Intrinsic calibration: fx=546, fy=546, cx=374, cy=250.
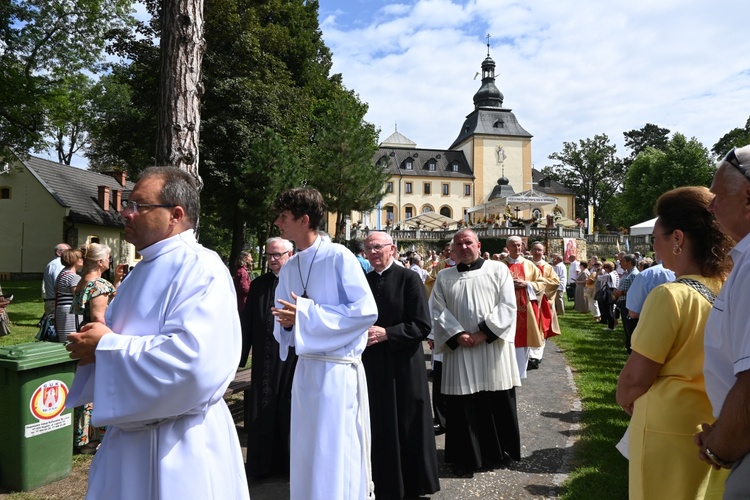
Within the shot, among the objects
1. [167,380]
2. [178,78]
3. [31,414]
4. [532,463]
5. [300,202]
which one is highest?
[178,78]

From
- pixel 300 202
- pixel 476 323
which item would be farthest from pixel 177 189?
pixel 476 323

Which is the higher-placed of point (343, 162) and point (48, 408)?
point (343, 162)

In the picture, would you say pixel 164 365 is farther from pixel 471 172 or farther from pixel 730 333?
pixel 471 172

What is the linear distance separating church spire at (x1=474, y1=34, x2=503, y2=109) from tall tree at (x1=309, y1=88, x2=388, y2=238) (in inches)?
2094

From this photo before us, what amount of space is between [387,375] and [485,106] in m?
80.0

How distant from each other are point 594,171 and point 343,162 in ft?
182

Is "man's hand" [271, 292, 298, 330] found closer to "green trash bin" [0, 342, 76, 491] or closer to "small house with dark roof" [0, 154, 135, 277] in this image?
"green trash bin" [0, 342, 76, 491]

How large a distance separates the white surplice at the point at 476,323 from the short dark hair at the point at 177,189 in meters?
3.19

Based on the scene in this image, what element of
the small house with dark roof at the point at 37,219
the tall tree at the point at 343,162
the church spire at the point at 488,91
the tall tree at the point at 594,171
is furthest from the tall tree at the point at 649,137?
the small house with dark roof at the point at 37,219

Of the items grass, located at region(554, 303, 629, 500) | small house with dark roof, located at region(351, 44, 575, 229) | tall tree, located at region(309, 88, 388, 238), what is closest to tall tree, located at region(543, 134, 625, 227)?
small house with dark roof, located at region(351, 44, 575, 229)

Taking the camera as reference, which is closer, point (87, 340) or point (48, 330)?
point (87, 340)

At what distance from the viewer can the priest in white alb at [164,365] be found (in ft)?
6.47

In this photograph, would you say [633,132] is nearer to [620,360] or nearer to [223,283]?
[620,360]

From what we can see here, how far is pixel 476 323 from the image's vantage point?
5156 millimetres
